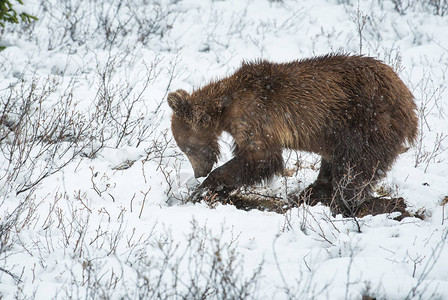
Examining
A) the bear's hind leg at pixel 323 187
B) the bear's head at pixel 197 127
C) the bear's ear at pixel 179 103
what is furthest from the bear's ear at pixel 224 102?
the bear's hind leg at pixel 323 187

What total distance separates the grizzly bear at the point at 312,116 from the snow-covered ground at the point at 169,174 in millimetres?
670

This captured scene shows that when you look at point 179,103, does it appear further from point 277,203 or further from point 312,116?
point 277,203

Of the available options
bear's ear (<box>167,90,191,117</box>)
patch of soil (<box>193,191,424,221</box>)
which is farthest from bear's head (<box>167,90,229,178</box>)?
patch of soil (<box>193,191,424,221</box>)

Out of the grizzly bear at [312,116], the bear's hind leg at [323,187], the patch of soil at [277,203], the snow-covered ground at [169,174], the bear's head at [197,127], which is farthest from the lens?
the bear's hind leg at [323,187]

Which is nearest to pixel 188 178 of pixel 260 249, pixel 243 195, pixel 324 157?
pixel 243 195

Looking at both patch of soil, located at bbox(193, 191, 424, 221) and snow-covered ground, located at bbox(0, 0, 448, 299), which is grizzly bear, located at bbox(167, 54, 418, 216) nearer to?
patch of soil, located at bbox(193, 191, 424, 221)

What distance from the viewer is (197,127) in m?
5.58

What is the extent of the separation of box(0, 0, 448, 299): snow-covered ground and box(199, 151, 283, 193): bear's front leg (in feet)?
1.38

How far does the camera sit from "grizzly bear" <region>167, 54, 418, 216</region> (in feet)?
Answer: 16.2

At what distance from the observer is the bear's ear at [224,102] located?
17.4 ft

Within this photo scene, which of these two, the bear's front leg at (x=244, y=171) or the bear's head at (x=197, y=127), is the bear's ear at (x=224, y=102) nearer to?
the bear's head at (x=197, y=127)

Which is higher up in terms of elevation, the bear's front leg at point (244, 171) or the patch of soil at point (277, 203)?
the bear's front leg at point (244, 171)

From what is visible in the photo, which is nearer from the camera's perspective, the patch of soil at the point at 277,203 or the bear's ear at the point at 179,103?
the patch of soil at the point at 277,203

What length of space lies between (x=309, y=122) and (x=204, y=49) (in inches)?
245
